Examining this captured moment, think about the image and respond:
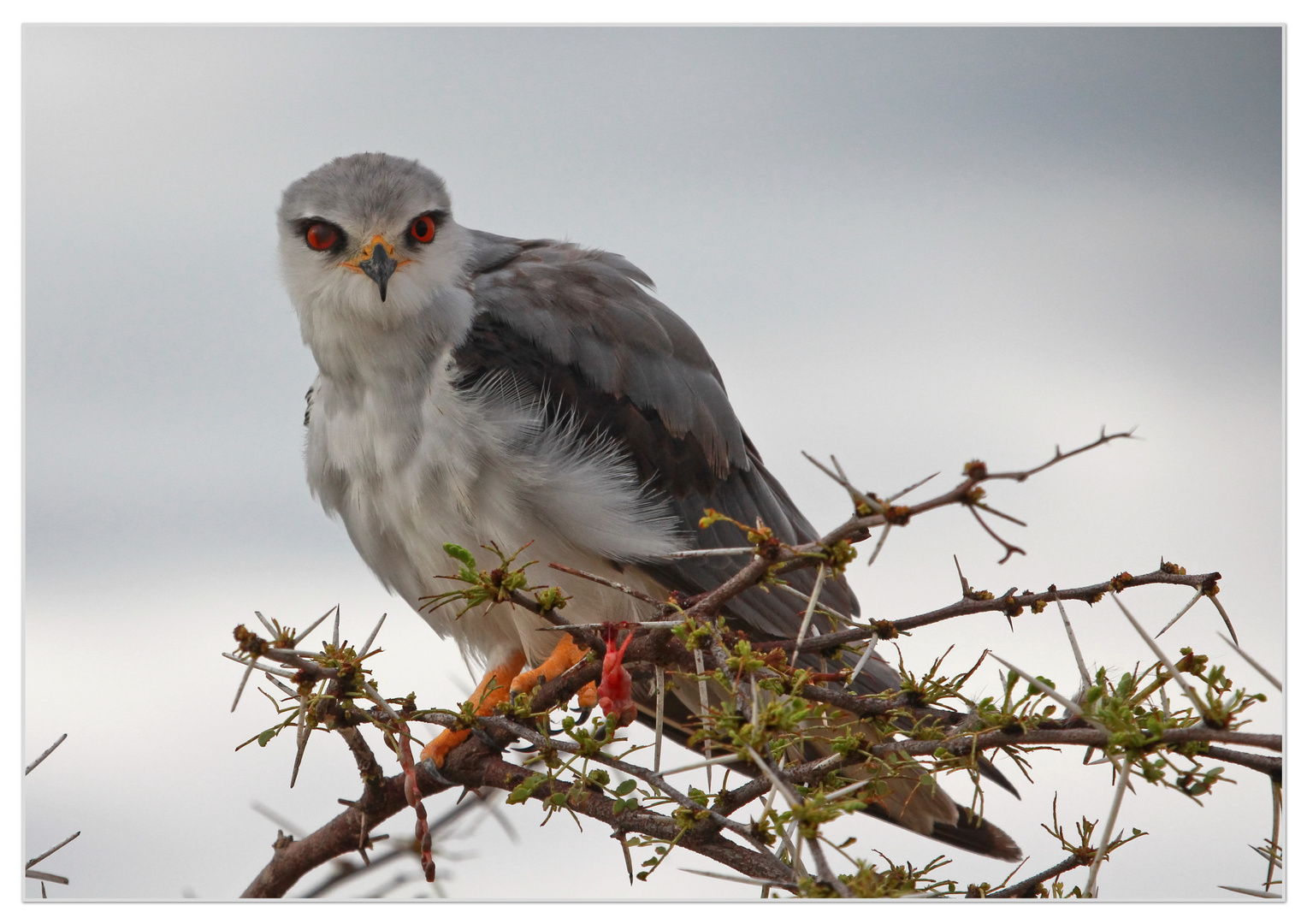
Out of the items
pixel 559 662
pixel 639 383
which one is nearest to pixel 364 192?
pixel 639 383

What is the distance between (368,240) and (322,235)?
0.12 metres

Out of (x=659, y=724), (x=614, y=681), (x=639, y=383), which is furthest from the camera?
(x=639, y=383)

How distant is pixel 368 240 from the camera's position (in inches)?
96.8

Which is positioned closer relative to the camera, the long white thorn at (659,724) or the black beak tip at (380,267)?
the long white thorn at (659,724)

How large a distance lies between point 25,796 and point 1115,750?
7.09ft

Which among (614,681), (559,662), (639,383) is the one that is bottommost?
(614,681)

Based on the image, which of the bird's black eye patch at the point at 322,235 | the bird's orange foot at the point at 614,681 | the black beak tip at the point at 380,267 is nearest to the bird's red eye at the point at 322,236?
the bird's black eye patch at the point at 322,235

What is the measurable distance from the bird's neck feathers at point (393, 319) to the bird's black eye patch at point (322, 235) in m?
0.05

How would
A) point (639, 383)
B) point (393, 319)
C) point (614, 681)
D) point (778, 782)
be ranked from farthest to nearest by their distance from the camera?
1. point (639, 383)
2. point (393, 319)
3. point (614, 681)
4. point (778, 782)

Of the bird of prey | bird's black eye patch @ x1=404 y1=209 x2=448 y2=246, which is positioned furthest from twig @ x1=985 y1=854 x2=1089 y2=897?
bird's black eye patch @ x1=404 y1=209 x2=448 y2=246

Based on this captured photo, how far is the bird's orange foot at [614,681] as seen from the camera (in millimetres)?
1521

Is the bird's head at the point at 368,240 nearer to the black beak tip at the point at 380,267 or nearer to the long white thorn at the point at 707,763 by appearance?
the black beak tip at the point at 380,267

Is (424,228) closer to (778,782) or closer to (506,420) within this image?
(506,420)

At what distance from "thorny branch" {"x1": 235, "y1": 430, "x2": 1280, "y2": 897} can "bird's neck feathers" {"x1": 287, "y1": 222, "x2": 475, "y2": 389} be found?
3.01 feet
